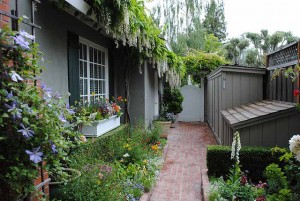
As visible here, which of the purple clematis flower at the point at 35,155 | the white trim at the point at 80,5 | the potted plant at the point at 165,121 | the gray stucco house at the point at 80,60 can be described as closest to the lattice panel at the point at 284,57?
the gray stucco house at the point at 80,60

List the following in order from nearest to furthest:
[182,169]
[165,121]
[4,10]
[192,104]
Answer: [4,10]
[182,169]
[165,121]
[192,104]

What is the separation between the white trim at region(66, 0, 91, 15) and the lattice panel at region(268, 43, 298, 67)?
3.92 meters

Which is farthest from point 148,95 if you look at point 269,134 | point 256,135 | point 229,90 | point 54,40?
point 54,40

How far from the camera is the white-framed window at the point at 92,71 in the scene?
6199 mm

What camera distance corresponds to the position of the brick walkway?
5.45 meters

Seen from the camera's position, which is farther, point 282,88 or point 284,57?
point 282,88

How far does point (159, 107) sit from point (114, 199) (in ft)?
37.9

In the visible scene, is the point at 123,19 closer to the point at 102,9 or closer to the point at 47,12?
the point at 102,9

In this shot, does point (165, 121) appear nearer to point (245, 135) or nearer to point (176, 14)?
point (245, 135)

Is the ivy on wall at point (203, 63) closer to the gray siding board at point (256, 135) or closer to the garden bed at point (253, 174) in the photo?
the gray siding board at point (256, 135)

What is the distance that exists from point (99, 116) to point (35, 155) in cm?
375

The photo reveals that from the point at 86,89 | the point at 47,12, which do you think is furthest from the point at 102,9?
the point at 86,89

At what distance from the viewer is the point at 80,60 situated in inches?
241

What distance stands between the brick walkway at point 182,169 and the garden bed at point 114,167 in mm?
234
